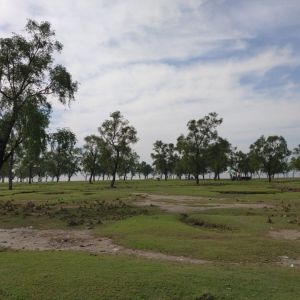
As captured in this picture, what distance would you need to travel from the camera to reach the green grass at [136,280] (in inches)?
371

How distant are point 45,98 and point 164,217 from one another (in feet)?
47.4

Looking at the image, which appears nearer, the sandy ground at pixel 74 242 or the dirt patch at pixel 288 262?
the dirt patch at pixel 288 262

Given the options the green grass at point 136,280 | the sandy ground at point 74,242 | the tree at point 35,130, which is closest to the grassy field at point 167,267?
the green grass at point 136,280

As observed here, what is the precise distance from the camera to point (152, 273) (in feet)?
35.0

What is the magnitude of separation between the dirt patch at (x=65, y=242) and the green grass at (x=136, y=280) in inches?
71.5

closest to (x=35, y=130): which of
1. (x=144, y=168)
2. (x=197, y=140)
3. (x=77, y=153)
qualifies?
(x=197, y=140)

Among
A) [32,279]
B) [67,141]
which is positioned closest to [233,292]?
[32,279]

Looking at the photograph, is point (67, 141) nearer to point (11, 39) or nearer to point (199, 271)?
point (11, 39)

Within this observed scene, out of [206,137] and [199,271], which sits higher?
[206,137]

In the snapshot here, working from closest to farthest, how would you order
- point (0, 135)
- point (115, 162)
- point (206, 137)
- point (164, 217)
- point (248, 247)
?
point (248, 247) → point (164, 217) → point (0, 135) → point (115, 162) → point (206, 137)

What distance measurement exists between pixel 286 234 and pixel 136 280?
994cm

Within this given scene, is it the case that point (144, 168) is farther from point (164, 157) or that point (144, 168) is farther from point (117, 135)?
point (117, 135)

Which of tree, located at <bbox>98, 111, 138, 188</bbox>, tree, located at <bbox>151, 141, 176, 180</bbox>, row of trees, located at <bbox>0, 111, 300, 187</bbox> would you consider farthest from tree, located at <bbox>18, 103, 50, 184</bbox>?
tree, located at <bbox>151, 141, 176, 180</bbox>

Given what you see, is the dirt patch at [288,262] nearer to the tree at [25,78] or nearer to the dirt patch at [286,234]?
the dirt patch at [286,234]
